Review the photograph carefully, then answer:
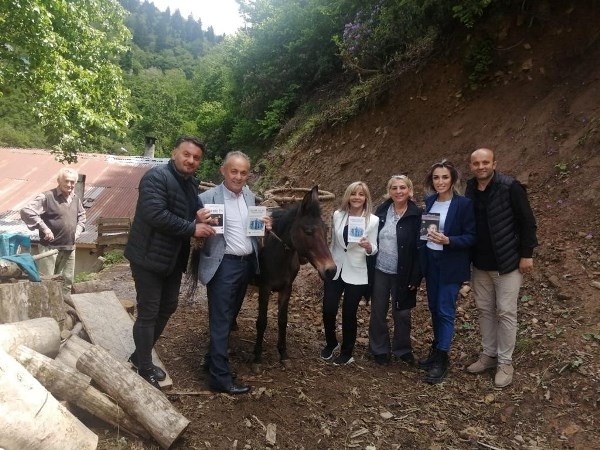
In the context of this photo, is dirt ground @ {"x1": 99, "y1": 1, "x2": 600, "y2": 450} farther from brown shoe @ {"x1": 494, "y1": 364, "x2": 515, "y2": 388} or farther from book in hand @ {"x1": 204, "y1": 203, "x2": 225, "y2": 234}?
book in hand @ {"x1": 204, "y1": 203, "x2": 225, "y2": 234}

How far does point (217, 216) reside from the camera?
12.1 feet

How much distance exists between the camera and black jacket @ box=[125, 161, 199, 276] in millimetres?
3439

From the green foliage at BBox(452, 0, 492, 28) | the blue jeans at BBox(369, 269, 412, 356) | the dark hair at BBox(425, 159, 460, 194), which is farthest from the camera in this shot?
the green foliage at BBox(452, 0, 492, 28)

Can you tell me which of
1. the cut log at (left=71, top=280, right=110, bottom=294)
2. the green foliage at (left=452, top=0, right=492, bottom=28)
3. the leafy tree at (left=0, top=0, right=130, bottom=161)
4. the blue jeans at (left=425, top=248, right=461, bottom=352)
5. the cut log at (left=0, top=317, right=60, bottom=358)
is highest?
the green foliage at (left=452, top=0, right=492, bottom=28)

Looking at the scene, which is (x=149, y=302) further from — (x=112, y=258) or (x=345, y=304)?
(x=112, y=258)

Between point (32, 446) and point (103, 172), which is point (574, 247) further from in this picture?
point (103, 172)

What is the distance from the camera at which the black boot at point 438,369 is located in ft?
14.5

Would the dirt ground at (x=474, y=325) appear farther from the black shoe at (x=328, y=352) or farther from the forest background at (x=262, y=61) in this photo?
the forest background at (x=262, y=61)

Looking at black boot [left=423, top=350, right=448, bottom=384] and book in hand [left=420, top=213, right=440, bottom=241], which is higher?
book in hand [left=420, top=213, right=440, bottom=241]

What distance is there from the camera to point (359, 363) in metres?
4.87

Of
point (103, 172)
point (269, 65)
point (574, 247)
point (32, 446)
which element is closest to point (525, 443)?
point (574, 247)

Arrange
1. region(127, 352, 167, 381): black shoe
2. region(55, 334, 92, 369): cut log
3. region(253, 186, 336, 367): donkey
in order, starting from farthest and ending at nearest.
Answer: region(253, 186, 336, 367): donkey
region(127, 352, 167, 381): black shoe
region(55, 334, 92, 369): cut log

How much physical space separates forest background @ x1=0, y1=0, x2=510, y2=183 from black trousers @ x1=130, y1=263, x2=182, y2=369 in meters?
7.33

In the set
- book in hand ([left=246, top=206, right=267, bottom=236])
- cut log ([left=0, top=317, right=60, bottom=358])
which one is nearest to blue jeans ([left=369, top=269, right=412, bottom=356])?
book in hand ([left=246, top=206, right=267, bottom=236])
